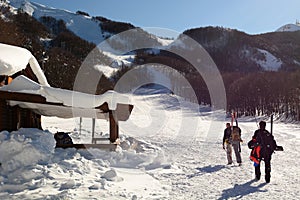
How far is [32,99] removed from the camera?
30.3 feet

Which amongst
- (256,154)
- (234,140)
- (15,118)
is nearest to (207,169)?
(234,140)

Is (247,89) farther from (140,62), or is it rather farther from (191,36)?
(191,36)

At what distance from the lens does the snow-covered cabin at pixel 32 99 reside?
9102 millimetres

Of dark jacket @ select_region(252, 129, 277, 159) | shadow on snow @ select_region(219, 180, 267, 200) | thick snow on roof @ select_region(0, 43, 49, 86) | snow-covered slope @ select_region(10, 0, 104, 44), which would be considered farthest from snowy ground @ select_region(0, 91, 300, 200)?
snow-covered slope @ select_region(10, 0, 104, 44)

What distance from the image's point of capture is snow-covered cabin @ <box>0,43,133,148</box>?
29.9 ft

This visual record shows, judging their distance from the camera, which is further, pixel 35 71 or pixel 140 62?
pixel 140 62

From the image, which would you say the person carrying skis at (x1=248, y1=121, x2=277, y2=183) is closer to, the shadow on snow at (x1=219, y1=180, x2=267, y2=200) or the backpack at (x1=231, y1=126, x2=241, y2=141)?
the shadow on snow at (x1=219, y1=180, x2=267, y2=200)

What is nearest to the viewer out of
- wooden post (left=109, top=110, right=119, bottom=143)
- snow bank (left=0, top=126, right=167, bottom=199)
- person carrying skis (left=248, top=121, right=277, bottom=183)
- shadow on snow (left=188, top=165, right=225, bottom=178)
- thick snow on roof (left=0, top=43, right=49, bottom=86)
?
snow bank (left=0, top=126, right=167, bottom=199)

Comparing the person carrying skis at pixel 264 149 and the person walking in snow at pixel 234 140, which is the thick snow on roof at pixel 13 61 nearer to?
the person carrying skis at pixel 264 149

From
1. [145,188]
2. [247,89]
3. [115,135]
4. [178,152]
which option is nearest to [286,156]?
[178,152]

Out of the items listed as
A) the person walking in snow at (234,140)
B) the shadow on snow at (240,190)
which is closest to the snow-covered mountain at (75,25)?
the person walking in snow at (234,140)

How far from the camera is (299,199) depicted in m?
7.08

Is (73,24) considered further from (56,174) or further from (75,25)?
(56,174)

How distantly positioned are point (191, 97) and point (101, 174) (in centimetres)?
7495
